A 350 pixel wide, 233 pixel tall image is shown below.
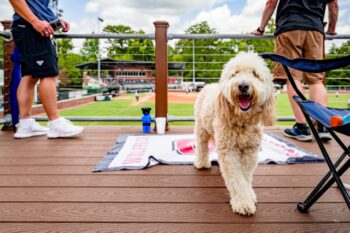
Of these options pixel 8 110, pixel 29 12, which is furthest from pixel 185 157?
pixel 8 110

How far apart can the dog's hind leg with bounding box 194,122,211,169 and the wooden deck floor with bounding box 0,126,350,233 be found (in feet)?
0.20

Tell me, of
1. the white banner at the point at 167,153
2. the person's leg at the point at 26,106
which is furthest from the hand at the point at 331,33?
the person's leg at the point at 26,106

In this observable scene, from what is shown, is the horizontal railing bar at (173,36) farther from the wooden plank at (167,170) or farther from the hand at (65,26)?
the wooden plank at (167,170)

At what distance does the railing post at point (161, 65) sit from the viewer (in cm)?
335

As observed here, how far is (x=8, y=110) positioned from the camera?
11.2 ft

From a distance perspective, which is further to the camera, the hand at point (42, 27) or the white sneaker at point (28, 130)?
the white sneaker at point (28, 130)

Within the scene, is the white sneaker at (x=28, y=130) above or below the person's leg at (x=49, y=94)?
below

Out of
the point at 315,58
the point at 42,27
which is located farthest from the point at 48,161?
the point at 315,58

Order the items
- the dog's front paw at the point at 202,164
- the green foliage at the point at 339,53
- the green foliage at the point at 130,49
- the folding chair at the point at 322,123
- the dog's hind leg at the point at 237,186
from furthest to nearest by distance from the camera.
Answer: the green foliage at the point at 130,49
the green foliage at the point at 339,53
the dog's front paw at the point at 202,164
the dog's hind leg at the point at 237,186
the folding chair at the point at 322,123

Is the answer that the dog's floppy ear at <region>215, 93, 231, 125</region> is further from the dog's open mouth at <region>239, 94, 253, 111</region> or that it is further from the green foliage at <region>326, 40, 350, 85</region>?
the green foliage at <region>326, 40, 350, 85</region>

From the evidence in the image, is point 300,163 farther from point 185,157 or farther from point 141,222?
point 141,222

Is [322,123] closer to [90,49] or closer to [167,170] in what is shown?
[167,170]

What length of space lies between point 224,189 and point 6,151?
1827mm

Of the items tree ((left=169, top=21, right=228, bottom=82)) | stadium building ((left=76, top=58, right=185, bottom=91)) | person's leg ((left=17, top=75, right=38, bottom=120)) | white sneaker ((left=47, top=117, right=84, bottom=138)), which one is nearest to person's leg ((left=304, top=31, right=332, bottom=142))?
tree ((left=169, top=21, right=228, bottom=82))
